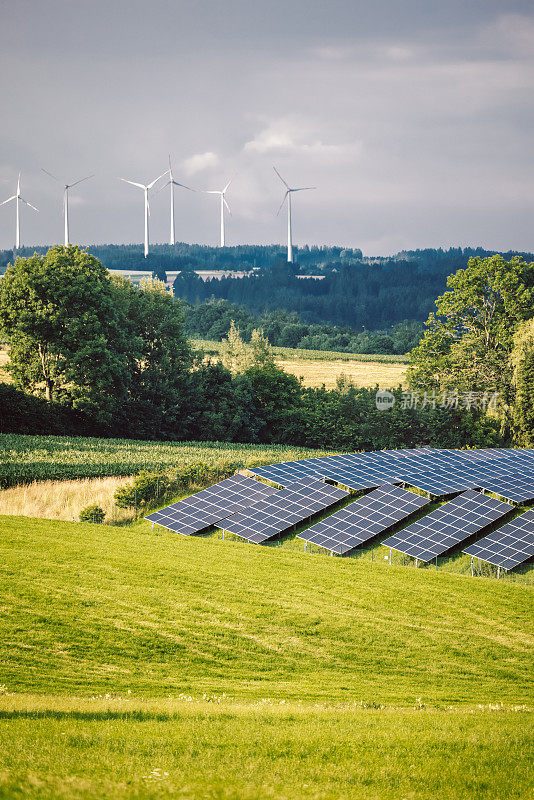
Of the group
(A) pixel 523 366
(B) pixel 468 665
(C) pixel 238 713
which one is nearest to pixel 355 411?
(A) pixel 523 366

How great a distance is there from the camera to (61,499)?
3703cm

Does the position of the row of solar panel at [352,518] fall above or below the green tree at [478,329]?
below

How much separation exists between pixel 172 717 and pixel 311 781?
3551 millimetres

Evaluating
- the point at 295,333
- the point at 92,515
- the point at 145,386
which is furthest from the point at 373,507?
the point at 295,333

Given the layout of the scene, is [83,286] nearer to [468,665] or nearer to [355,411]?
[355,411]

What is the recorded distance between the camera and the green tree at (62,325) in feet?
190

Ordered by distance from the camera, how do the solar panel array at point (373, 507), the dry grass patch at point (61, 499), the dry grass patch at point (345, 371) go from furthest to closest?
the dry grass patch at point (345, 371), the dry grass patch at point (61, 499), the solar panel array at point (373, 507)

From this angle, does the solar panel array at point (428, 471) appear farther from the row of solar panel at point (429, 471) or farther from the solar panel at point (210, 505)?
the solar panel at point (210, 505)

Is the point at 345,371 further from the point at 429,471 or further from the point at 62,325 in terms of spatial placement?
the point at 429,471

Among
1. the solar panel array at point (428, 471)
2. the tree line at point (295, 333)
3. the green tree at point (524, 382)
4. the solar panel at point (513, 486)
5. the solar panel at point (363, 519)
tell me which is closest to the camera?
the solar panel at point (363, 519)

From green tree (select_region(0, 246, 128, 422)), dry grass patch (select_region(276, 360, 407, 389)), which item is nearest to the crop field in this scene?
green tree (select_region(0, 246, 128, 422))

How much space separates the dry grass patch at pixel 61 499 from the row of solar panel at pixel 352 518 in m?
4.54

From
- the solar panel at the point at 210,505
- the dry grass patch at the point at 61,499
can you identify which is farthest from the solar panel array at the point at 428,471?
the dry grass patch at the point at 61,499

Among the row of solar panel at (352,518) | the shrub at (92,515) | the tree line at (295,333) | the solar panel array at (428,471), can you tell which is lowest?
the shrub at (92,515)
